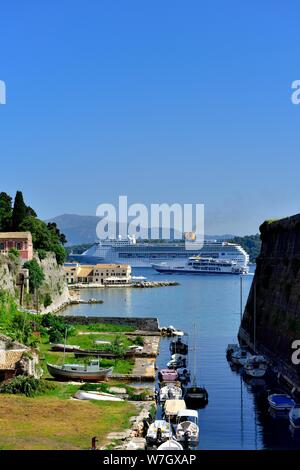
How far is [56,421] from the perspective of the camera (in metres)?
24.7

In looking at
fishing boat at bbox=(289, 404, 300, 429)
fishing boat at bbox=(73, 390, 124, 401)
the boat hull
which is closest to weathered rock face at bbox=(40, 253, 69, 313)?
the boat hull

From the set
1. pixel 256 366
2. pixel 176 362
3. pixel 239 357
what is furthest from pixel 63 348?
pixel 256 366

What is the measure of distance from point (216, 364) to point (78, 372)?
36.6 ft

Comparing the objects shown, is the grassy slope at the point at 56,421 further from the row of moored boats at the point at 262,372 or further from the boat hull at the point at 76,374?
the row of moored boats at the point at 262,372

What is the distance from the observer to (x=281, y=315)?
40.8 m

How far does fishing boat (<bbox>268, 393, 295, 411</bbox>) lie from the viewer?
98.8 ft

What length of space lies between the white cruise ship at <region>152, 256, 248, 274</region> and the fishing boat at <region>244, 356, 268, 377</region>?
5088 inches

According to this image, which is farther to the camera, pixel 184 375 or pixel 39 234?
pixel 39 234

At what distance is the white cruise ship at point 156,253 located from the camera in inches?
6993

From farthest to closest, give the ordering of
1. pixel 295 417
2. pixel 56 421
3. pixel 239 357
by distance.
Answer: pixel 239 357, pixel 295 417, pixel 56 421

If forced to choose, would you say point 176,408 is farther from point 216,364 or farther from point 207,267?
point 207,267

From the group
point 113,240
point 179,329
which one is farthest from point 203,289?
point 113,240

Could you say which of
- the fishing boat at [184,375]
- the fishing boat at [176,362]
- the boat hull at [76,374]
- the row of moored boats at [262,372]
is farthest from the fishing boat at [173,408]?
the fishing boat at [176,362]
